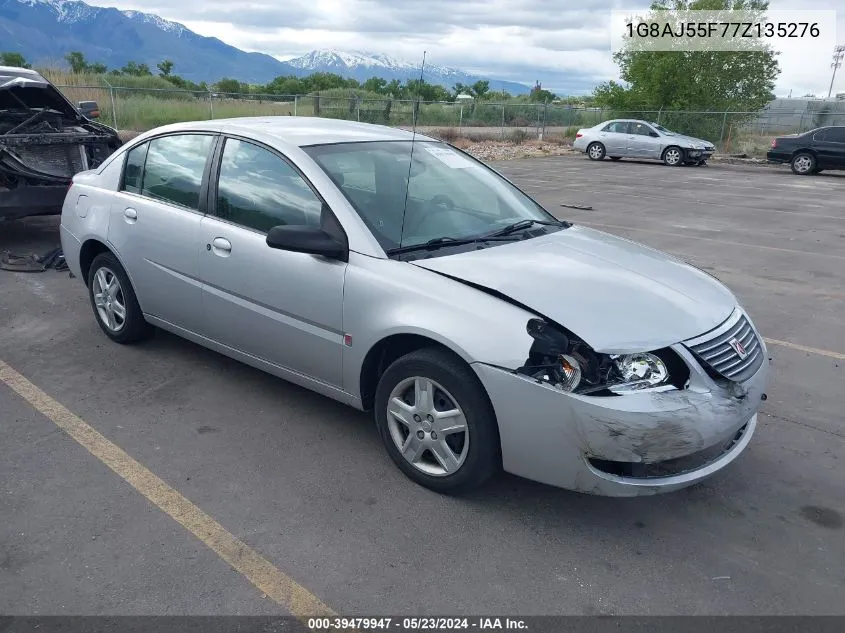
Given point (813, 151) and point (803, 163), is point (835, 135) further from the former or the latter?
point (803, 163)

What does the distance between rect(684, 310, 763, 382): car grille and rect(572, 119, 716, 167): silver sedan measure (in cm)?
2141

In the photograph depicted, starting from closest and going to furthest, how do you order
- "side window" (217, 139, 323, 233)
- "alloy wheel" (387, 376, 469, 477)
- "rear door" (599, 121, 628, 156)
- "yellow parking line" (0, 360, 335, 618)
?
1. "yellow parking line" (0, 360, 335, 618)
2. "alloy wheel" (387, 376, 469, 477)
3. "side window" (217, 139, 323, 233)
4. "rear door" (599, 121, 628, 156)

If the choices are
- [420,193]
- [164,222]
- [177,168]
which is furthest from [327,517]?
[177,168]

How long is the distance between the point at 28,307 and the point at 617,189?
507 inches

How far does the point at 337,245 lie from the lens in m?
3.40

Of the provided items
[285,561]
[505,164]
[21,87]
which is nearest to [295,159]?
[285,561]

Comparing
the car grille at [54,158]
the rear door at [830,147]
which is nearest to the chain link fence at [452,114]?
the rear door at [830,147]

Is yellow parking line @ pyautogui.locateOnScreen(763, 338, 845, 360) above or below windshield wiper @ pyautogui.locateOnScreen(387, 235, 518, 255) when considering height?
below

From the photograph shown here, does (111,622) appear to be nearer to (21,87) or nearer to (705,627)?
(705,627)

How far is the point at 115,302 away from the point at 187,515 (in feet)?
7.91

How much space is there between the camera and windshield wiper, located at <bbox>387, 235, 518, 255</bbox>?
11.3ft

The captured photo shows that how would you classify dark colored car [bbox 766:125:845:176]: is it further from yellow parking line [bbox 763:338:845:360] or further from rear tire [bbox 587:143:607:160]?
yellow parking line [bbox 763:338:845:360]

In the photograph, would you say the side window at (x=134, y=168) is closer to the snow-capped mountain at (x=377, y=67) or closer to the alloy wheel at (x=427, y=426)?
the snow-capped mountain at (x=377, y=67)

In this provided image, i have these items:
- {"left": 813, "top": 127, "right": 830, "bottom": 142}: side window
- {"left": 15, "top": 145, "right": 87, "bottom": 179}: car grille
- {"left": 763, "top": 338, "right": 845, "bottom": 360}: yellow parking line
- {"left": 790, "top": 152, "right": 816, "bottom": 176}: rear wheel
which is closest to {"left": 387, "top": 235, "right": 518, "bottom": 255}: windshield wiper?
{"left": 763, "top": 338, "right": 845, "bottom": 360}: yellow parking line
